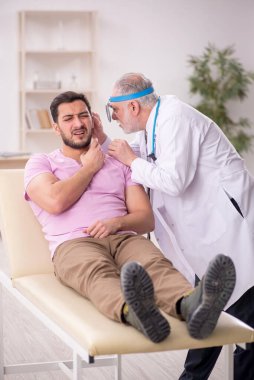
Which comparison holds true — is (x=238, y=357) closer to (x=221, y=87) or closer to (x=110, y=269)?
(x=110, y=269)

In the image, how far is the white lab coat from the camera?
2.50 metres

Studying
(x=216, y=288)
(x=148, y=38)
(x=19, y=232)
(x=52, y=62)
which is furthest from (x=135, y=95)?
(x=148, y=38)

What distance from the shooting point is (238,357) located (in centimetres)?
263

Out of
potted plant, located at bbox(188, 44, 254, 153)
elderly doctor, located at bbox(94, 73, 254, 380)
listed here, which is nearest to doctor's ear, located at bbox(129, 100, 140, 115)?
elderly doctor, located at bbox(94, 73, 254, 380)

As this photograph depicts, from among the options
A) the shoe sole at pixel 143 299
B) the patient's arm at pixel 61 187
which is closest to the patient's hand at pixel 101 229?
the patient's arm at pixel 61 187

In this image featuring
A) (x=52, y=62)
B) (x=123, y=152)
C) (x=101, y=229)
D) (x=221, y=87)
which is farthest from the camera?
(x=221, y=87)

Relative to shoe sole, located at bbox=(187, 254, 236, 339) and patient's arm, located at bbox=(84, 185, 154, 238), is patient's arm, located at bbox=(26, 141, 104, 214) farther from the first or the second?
shoe sole, located at bbox=(187, 254, 236, 339)

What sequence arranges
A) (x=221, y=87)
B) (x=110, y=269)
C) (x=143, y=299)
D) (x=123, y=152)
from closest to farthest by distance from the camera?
(x=143, y=299)
(x=110, y=269)
(x=123, y=152)
(x=221, y=87)

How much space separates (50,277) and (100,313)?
499 millimetres

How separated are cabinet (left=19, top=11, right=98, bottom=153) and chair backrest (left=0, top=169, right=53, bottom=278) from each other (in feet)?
15.7

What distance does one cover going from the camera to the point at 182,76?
8.01m

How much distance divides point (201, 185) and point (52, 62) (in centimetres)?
542

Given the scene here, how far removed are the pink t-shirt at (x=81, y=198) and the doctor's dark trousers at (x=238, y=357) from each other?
512mm

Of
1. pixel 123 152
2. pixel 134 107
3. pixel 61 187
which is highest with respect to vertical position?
pixel 134 107
